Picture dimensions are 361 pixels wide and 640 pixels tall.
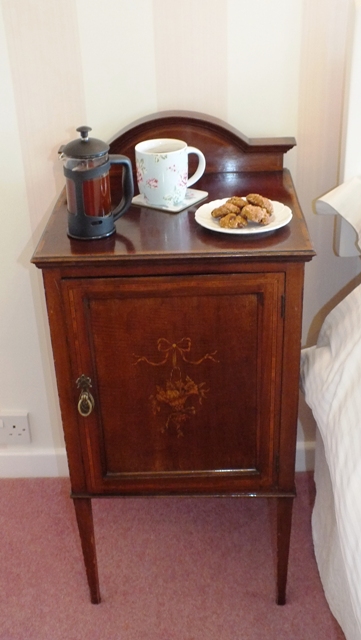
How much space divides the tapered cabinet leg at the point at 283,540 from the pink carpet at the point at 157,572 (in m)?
0.06

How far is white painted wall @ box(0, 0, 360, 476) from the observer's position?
126cm

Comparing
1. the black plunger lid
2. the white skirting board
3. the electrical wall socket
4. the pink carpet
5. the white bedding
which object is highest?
the black plunger lid

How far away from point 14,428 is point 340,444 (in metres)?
0.98

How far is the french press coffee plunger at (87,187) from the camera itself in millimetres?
1041

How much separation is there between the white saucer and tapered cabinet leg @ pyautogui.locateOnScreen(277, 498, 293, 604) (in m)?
0.58

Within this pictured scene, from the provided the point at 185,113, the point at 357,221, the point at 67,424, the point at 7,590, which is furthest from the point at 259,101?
the point at 7,590

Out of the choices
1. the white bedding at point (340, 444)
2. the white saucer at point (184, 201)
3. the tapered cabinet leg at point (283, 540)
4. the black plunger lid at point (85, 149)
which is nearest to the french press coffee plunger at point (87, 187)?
the black plunger lid at point (85, 149)

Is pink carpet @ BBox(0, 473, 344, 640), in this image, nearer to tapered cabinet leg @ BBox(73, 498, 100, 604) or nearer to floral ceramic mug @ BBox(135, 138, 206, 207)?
tapered cabinet leg @ BBox(73, 498, 100, 604)

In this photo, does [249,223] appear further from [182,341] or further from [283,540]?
[283,540]

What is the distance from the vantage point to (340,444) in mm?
990

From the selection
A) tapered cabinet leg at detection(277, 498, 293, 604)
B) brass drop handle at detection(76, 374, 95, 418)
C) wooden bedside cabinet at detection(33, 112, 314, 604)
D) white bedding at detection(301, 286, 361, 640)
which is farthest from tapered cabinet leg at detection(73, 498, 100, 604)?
white bedding at detection(301, 286, 361, 640)

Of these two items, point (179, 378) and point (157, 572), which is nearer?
point (179, 378)

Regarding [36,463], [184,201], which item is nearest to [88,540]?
[36,463]

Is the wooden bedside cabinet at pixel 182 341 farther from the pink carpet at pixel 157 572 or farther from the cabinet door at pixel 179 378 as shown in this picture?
the pink carpet at pixel 157 572
